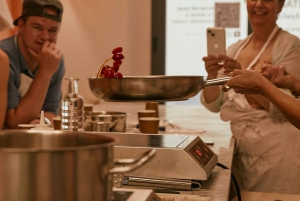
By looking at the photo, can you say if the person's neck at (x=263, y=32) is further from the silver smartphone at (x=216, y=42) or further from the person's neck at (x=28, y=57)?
the person's neck at (x=28, y=57)

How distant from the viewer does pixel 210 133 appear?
2389 mm

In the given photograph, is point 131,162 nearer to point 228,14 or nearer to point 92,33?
point 92,33

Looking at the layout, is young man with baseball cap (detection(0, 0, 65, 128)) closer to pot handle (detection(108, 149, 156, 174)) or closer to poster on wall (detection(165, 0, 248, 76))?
pot handle (detection(108, 149, 156, 174))

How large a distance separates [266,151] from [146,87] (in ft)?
3.75

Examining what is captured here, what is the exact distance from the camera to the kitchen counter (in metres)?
1.27

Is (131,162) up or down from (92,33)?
down

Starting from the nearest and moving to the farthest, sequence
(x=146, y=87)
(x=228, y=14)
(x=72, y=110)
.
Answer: (x=146, y=87) → (x=72, y=110) → (x=228, y=14)

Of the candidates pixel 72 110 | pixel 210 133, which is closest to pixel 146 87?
pixel 72 110

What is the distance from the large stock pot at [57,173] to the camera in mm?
601

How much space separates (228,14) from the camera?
4957mm

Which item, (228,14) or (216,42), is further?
(228,14)

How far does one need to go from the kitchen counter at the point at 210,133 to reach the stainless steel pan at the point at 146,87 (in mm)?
245

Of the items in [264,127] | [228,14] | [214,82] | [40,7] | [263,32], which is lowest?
[264,127]

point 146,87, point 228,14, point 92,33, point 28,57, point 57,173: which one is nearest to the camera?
point 57,173
